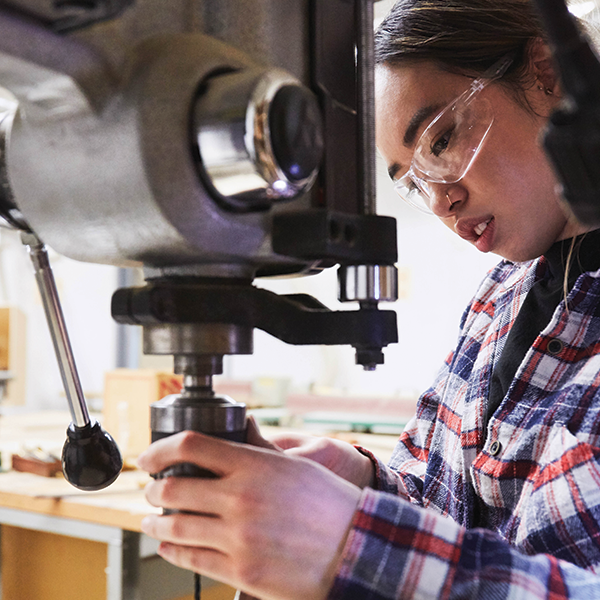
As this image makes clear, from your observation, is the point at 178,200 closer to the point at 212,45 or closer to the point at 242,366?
the point at 212,45

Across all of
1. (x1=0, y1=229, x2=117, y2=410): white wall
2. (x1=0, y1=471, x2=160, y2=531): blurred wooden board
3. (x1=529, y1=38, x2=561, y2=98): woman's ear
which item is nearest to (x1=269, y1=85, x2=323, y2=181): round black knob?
(x1=529, y1=38, x2=561, y2=98): woman's ear

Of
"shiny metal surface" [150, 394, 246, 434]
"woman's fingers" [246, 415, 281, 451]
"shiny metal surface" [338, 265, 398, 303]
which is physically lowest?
"woman's fingers" [246, 415, 281, 451]

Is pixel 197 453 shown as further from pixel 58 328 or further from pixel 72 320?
pixel 72 320

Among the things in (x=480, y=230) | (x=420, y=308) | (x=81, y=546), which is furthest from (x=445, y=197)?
(x=420, y=308)

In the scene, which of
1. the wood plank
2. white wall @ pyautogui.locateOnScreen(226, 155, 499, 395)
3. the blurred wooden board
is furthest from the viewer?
white wall @ pyautogui.locateOnScreen(226, 155, 499, 395)

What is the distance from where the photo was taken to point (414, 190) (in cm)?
104

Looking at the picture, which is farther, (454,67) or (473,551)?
(454,67)

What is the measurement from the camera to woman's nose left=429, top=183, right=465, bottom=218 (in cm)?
93

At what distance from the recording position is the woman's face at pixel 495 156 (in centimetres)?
88

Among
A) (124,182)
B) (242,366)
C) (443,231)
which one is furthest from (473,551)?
(242,366)

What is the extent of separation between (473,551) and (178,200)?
13.2 inches

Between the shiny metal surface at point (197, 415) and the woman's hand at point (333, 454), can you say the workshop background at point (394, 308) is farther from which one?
the shiny metal surface at point (197, 415)

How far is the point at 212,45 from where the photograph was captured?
0.41 metres

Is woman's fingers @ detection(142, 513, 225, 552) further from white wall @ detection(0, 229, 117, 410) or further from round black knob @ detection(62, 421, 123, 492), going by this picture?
white wall @ detection(0, 229, 117, 410)
